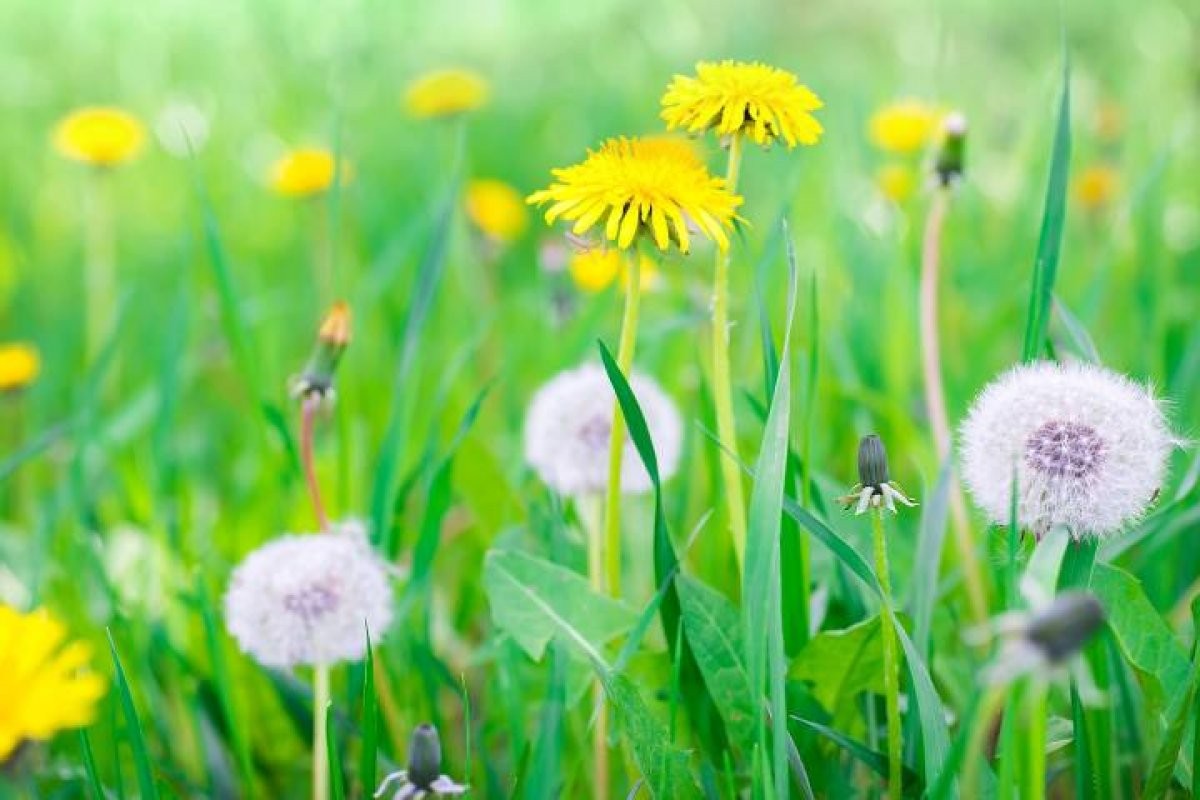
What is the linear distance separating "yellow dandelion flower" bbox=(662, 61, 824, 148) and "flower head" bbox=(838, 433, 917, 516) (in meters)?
0.26

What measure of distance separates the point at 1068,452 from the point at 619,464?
37cm

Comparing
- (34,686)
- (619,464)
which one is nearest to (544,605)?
(619,464)

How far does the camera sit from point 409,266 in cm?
283

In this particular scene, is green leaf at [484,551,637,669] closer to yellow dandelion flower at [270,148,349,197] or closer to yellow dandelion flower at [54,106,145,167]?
yellow dandelion flower at [270,148,349,197]

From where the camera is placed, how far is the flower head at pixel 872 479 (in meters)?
0.97

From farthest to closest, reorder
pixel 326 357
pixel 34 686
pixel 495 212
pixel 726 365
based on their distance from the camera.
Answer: pixel 495 212
pixel 326 357
pixel 726 365
pixel 34 686

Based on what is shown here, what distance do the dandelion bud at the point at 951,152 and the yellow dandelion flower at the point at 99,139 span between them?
1657 mm

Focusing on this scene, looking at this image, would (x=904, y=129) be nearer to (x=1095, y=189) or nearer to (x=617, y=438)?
(x=1095, y=189)

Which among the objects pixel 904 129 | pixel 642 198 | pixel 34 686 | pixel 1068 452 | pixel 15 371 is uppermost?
pixel 904 129

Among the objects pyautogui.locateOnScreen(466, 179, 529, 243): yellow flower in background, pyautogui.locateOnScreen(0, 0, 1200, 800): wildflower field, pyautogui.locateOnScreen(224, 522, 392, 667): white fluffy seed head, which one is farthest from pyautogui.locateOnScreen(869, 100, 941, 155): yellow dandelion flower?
pyautogui.locateOnScreen(224, 522, 392, 667): white fluffy seed head

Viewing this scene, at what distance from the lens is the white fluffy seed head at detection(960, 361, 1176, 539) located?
3.25 feet

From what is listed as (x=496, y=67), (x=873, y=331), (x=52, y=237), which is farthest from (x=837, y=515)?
(x=496, y=67)

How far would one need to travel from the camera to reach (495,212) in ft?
9.71

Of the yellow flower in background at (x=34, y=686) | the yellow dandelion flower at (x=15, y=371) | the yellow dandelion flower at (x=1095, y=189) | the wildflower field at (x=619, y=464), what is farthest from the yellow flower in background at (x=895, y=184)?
the yellow flower in background at (x=34, y=686)
